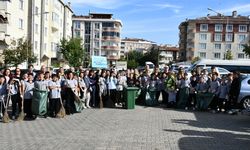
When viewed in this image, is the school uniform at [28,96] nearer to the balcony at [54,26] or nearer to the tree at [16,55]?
the tree at [16,55]

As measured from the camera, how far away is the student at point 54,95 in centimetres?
1519

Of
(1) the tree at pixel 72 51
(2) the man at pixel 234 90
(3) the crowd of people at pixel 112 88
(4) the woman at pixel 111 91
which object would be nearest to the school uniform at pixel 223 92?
(3) the crowd of people at pixel 112 88

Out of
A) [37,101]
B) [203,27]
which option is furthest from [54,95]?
[203,27]

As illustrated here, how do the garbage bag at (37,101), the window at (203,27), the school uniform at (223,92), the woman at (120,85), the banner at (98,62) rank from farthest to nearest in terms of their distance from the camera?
the window at (203,27) < the banner at (98,62) < the woman at (120,85) < the school uniform at (223,92) < the garbage bag at (37,101)

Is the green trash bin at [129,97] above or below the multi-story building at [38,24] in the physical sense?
below

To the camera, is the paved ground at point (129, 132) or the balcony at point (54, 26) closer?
the paved ground at point (129, 132)

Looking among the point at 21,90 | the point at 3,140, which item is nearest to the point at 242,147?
the point at 3,140

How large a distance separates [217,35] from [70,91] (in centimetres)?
10837

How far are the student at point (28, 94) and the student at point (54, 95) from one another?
2.37ft

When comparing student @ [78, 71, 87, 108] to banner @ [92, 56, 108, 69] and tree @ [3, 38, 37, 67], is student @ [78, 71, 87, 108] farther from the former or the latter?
banner @ [92, 56, 108, 69]

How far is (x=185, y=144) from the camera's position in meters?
10.7

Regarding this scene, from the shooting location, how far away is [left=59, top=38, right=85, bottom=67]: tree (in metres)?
69.6

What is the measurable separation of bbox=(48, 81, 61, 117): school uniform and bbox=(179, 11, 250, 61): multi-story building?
106 metres

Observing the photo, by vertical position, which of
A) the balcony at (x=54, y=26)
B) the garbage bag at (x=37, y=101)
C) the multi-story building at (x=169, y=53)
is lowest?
the garbage bag at (x=37, y=101)
